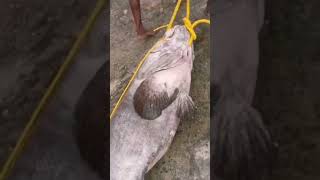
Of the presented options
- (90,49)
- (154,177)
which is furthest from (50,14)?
(154,177)

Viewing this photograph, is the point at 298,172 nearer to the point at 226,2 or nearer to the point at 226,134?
the point at 226,134

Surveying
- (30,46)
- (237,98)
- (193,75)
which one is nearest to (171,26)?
(193,75)

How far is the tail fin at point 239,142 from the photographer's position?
3.35 ft

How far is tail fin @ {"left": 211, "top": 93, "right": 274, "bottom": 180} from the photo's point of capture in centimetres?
102

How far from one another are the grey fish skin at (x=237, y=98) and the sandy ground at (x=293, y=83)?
25mm

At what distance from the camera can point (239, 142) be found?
3.37 ft

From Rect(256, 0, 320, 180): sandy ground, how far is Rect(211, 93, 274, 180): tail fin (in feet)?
0.10

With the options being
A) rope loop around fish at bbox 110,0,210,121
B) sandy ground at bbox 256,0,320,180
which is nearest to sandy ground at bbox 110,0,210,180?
rope loop around fish at bbox 110,0,210,121

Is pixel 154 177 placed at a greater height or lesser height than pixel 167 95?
lesser

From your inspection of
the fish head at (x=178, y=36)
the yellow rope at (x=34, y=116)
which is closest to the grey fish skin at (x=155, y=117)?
the fish head at (x=178, y=36)

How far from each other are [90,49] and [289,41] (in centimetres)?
50

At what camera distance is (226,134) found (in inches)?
40.3

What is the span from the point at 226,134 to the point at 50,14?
1.77 feet

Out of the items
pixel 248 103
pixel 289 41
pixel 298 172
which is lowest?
pixel 298 172
